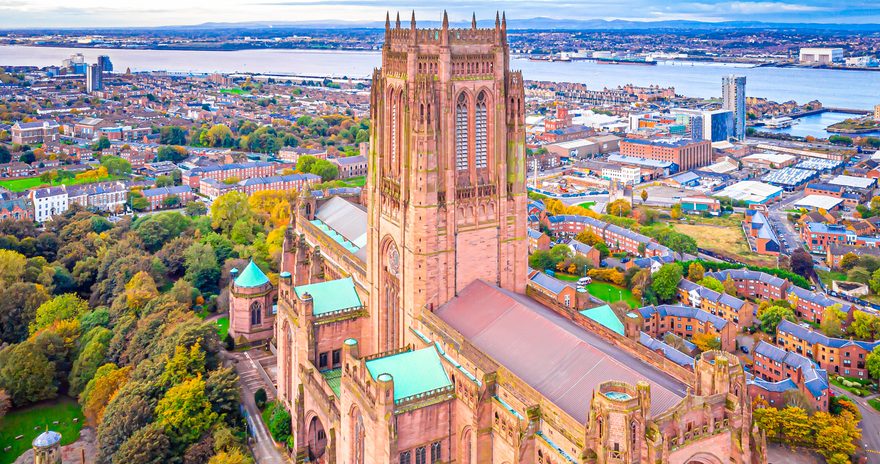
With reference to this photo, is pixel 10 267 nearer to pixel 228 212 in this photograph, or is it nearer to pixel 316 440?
pixel 228 212

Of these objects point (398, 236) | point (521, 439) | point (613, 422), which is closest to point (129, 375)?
point (398, 236)

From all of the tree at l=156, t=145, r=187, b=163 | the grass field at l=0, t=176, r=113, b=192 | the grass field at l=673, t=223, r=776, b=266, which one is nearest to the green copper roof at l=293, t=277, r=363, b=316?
the grass field at l=673, t=223, r=776, b=266

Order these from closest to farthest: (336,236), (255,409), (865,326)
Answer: (255,409), (336,236), (865,326)

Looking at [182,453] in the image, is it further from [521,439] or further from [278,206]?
[278,206]

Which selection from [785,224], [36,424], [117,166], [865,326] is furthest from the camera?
[117,166]

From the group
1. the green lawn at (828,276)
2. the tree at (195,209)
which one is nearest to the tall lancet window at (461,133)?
the green lawn at (828,276)

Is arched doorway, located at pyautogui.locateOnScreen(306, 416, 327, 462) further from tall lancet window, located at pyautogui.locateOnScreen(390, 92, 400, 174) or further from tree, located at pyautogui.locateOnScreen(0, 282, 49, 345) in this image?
tree, located at pyautogui.locateOnScreen(0, 282, 49, 345)

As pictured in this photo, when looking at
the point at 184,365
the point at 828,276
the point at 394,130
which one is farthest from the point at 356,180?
the point at 394,130
